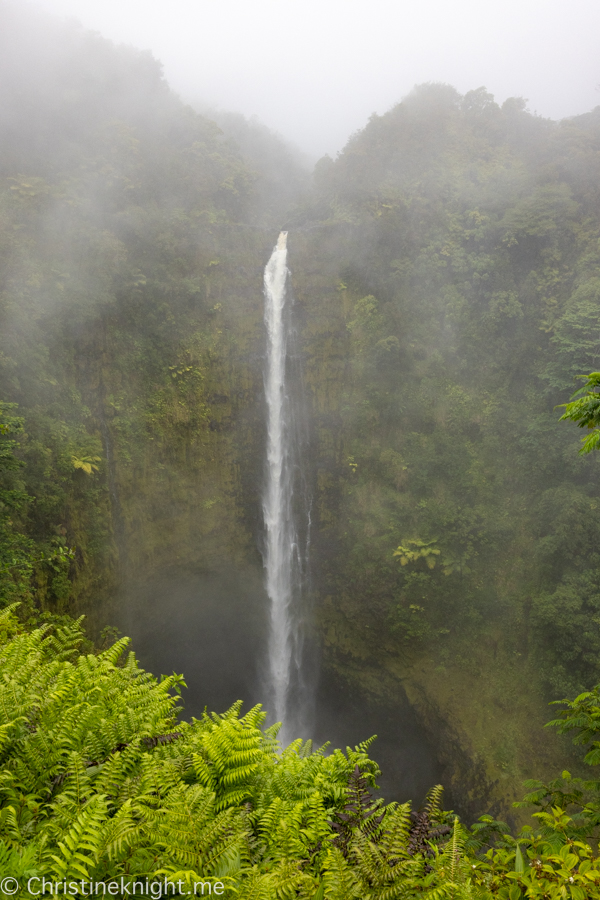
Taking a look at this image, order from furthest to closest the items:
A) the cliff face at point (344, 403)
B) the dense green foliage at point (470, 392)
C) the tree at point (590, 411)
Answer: the dense green foliage at point (470, 392)
the cliff face at point (344, 403)
the tree at point (590, 411)

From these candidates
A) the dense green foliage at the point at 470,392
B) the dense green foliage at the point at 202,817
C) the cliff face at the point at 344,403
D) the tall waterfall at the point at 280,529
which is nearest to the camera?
the dense green foliage at the point at 202,817

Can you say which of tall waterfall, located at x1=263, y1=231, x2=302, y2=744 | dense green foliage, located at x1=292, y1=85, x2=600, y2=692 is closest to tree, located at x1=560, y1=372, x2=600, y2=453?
dense green foliage, located at x1=292, y1=85, x2=600, y2=692

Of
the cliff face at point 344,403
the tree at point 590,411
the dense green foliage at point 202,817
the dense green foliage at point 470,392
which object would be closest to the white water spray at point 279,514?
the cliff face at point 344,403

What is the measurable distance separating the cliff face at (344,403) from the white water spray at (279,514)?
579 mm

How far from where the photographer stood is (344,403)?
17312 millimetres

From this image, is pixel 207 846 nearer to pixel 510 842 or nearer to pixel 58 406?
pixel 510 842

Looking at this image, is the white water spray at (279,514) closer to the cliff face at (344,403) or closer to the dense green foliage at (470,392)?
the cliff face at (344,403)

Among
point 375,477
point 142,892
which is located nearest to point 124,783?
point 142,892

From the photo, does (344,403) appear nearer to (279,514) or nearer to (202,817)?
(279,514)

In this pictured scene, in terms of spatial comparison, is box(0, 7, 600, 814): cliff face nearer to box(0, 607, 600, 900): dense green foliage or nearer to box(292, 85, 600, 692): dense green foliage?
box(292, 85, 600, 692): dense green foliage

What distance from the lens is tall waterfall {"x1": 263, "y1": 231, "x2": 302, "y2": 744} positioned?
1656 centimetres

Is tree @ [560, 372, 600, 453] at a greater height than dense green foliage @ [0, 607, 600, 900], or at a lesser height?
greater

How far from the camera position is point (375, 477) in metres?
16.7

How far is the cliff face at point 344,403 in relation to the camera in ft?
42.6
